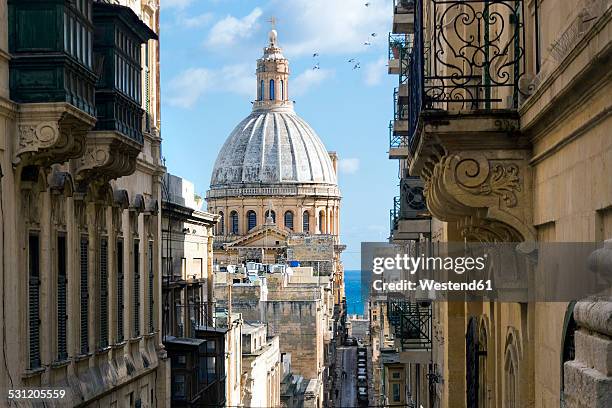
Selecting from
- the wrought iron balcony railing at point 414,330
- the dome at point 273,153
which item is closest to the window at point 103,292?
the wrought iron balcony railing at point 414,330

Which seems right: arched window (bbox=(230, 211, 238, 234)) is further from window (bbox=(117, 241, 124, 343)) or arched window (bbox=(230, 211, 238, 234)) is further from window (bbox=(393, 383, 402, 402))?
window (bbox=(117, 241, 124, 343))

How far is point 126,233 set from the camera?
65.8 feet

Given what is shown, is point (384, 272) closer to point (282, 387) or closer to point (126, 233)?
point (126, 233)

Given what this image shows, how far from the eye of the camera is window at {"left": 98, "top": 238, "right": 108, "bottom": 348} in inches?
706

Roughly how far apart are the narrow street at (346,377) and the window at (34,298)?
6876 centimetres

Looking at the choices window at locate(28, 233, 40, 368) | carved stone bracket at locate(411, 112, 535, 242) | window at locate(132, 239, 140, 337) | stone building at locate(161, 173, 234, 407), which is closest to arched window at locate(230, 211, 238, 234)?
stone building at locate(161, 173, 234, 407)

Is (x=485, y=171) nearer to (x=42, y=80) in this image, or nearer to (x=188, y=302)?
(x=42, y=80)

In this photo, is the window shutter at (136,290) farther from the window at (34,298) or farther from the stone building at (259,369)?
the stone building at (259,369)

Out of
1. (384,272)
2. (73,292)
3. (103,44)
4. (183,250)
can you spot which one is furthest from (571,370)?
(183,250)

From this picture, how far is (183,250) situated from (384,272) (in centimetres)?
2152

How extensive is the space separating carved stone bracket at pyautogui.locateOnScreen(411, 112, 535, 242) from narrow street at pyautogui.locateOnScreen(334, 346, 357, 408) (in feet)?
249

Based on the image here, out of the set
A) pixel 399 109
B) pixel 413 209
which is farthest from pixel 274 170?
pixel 413 209

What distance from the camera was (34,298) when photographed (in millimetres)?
13953

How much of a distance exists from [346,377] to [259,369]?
62846 mm
